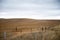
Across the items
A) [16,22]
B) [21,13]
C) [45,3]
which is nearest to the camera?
[16,22]

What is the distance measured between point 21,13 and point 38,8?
23 centimetres

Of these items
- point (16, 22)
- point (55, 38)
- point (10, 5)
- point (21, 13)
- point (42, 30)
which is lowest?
point (55, 38)

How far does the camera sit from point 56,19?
117 centimetres

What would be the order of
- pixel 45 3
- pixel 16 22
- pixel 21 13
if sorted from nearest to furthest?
pixel 16 22 → pixel 21 13 → pixel 45 3

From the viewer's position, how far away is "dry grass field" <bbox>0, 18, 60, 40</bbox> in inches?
44.4

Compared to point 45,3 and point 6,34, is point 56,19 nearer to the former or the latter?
point 45,3

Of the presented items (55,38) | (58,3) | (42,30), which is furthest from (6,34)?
(58,3)

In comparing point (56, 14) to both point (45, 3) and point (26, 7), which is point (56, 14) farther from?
point (26, 7)

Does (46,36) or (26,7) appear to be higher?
(26,7)

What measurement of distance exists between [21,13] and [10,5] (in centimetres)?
19

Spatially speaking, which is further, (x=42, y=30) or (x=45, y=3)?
(x=45, y=3)

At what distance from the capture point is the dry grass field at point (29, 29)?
3.70ft

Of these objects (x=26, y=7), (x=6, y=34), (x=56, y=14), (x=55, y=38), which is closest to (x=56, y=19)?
(x=56, y=14)

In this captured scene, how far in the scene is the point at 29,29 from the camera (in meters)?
1.15
